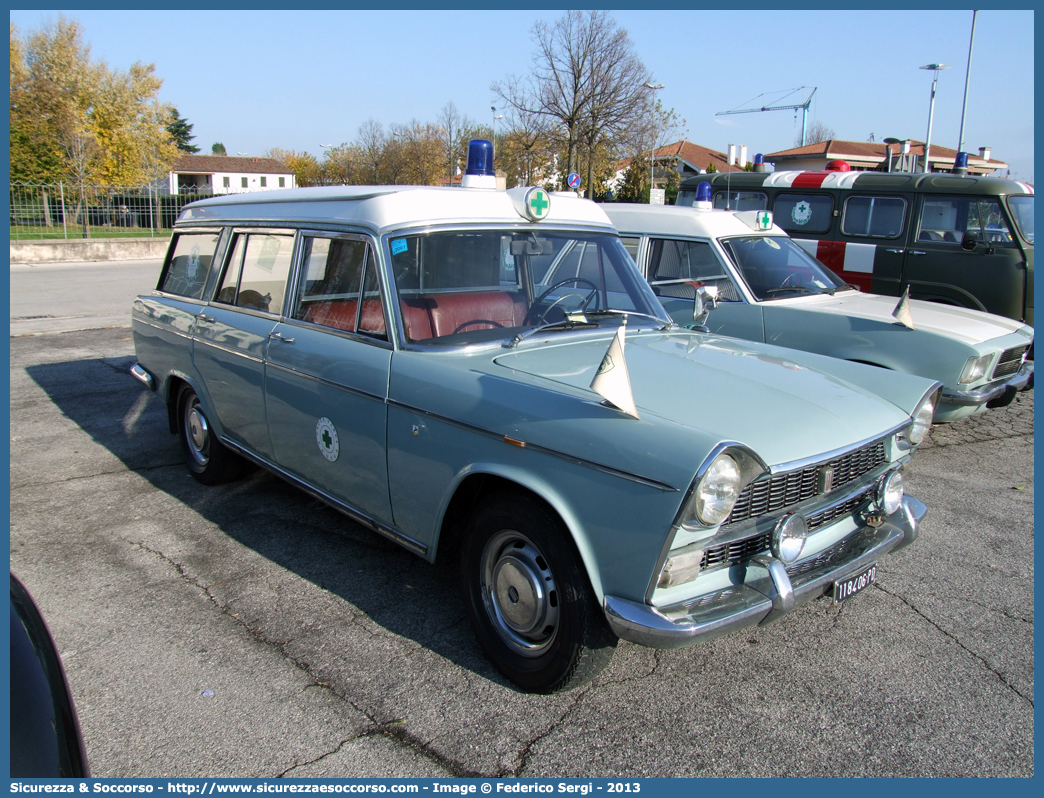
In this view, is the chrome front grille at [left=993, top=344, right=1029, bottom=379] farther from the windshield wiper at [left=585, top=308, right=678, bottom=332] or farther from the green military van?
the windshield wiper at [left=585, top=308, right=678, bottom=332]

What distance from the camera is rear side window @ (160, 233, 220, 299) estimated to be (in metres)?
4.97

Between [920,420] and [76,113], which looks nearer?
[920,420]

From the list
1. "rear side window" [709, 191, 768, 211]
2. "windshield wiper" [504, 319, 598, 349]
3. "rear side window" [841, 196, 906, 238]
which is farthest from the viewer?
"rear side window" [709, 191, 768, 211]

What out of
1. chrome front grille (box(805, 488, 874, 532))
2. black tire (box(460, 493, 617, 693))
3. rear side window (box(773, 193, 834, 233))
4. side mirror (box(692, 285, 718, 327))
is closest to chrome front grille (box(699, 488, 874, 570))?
chrome front grille (box(805, 488, 874, 532))

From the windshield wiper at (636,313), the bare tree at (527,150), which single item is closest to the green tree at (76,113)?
the bare tree at (527,150)

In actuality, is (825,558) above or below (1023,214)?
below

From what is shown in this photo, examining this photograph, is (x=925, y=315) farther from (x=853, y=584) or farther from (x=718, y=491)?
(x=718, y=491)

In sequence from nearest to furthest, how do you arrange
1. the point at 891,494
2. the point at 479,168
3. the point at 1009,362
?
the point at 891,494 < the point at 479,168 < the point at 1009,362

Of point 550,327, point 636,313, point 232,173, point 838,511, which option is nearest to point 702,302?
point 636,313

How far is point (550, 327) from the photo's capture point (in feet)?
11.9

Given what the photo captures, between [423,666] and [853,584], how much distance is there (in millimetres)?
1756

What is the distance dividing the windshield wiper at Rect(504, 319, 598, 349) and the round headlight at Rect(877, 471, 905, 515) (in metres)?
1.51

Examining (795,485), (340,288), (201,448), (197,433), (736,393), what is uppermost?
(340,288)
